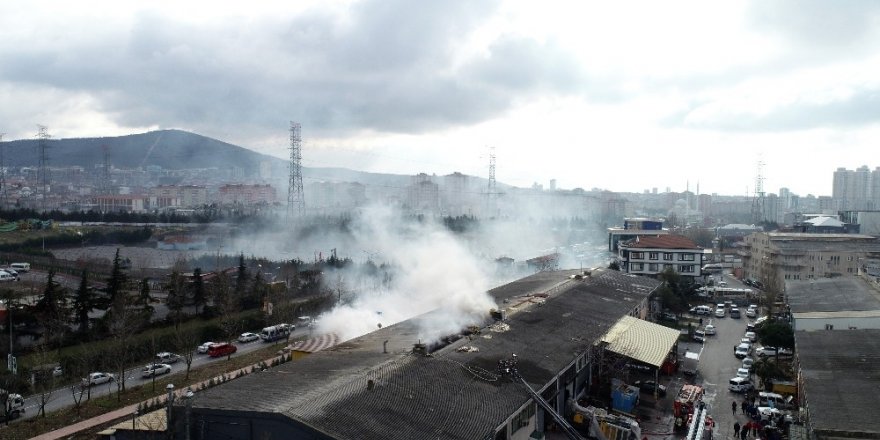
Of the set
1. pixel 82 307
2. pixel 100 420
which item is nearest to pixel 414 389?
pixel 100 420

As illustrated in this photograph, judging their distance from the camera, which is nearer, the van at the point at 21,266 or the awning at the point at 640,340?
the awning at the point at 640,340

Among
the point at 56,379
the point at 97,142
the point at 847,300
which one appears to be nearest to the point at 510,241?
the point at 847,300

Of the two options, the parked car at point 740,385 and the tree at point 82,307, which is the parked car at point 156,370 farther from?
the parked car at point 740,385

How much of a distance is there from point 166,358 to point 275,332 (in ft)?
8.78

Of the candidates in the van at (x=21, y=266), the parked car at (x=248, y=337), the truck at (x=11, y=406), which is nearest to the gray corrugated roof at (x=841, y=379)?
the truck at (x=11, y=406)

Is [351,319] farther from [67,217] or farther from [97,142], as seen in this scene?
[97,142]

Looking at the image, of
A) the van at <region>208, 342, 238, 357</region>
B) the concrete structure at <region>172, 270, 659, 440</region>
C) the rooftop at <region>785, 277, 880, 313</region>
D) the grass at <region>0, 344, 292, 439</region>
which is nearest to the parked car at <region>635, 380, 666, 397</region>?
the concrete structure at <region>172, 270, 659, 440</region>

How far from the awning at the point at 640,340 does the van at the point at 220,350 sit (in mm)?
8086

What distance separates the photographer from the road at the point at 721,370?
9797mm

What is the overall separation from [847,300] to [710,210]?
70858 mm

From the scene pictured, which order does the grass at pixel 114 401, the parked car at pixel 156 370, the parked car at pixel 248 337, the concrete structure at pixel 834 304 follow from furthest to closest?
1. the parked car at pixel 248 337
2. the concrete structure at pixel 834 304
3. the parked car at pixel 156 370
4. the grass at pixel 114 401

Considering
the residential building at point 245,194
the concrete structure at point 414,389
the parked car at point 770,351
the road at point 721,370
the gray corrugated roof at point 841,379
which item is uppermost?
the residential building at point 245,194

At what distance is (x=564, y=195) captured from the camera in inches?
2650

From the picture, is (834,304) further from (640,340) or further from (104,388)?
(104,388)
